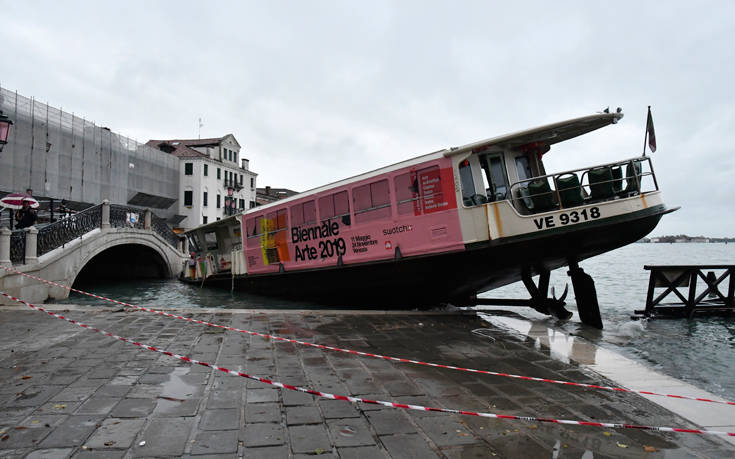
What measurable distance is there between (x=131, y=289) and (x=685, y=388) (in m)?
22.9

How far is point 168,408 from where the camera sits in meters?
3.81

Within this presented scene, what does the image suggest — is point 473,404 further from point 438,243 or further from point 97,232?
point 97,232

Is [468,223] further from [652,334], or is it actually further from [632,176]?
[652,334]

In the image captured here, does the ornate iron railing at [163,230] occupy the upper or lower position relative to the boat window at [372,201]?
upper

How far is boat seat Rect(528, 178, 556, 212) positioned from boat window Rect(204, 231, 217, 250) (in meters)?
15.4

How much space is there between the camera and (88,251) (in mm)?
17219

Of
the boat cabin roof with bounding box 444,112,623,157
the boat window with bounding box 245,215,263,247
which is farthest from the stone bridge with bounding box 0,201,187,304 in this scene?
the boat cabin roof with bounding box 444,112,623,157

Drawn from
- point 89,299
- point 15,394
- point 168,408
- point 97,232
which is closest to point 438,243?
point 168,408

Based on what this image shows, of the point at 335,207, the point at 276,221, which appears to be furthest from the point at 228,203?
the point at 335,207

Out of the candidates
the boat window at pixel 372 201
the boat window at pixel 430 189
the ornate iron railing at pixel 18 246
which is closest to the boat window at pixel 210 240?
the ornate iron railing at pixel 18 246

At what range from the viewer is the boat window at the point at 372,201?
33.9 ft

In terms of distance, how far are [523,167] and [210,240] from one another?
50.2 feet

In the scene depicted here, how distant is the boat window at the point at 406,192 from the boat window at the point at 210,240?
12.8m

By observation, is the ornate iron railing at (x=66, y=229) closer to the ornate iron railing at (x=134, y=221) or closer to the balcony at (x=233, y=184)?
the ornate iron railing at (x=134, y=221)
